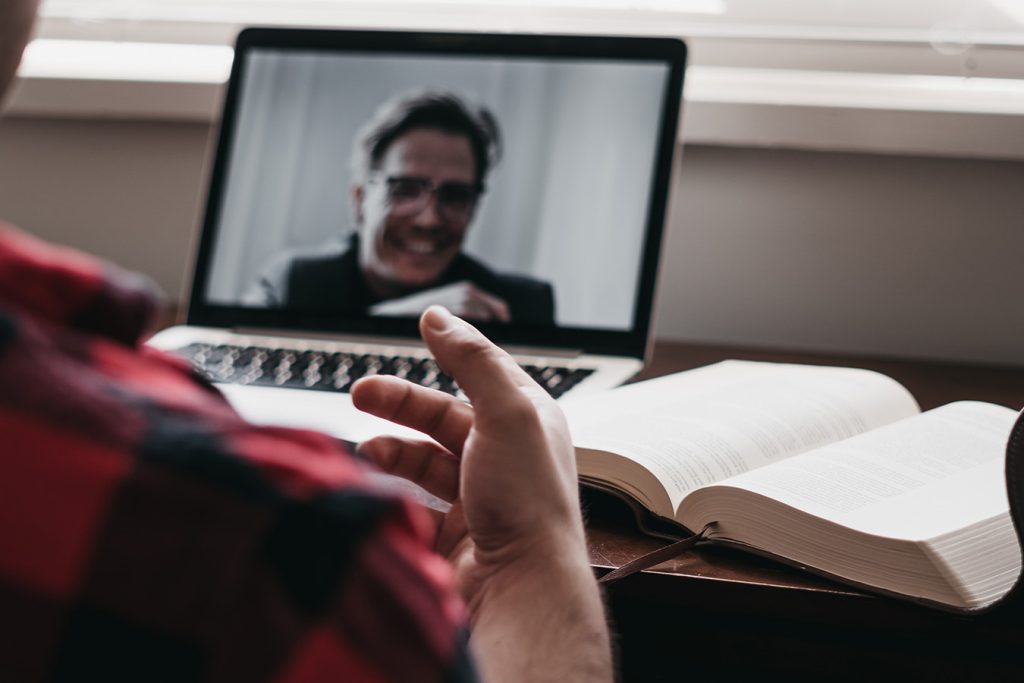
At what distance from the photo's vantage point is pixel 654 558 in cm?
51

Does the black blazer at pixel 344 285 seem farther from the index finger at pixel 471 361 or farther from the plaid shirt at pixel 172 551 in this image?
the plaid shirt at pixel 172 551

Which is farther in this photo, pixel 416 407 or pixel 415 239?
pixel 415 239

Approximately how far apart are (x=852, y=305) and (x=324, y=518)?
0.99 metres

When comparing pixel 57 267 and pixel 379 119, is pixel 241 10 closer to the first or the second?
pixel 379 119

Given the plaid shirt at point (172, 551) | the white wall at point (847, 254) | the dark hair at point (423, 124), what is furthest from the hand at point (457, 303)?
the plaid shirt at point (172, 551)

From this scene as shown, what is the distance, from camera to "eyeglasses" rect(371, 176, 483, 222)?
943 mm

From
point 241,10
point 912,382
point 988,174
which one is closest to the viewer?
point 912,382

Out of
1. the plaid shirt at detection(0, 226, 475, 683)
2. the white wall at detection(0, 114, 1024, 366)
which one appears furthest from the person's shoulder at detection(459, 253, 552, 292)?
the plaid shirt at detection(0, 226, 475, 683)

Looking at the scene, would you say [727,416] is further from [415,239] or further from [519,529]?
[415,239]

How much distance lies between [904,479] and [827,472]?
41mm

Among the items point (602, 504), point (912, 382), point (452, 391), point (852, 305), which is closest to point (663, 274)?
point (852, 305)

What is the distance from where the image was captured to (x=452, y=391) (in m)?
0.78

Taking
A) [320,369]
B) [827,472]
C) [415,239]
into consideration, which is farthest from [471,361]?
[415,239]

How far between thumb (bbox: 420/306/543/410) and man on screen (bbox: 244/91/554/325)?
1.55 ft
